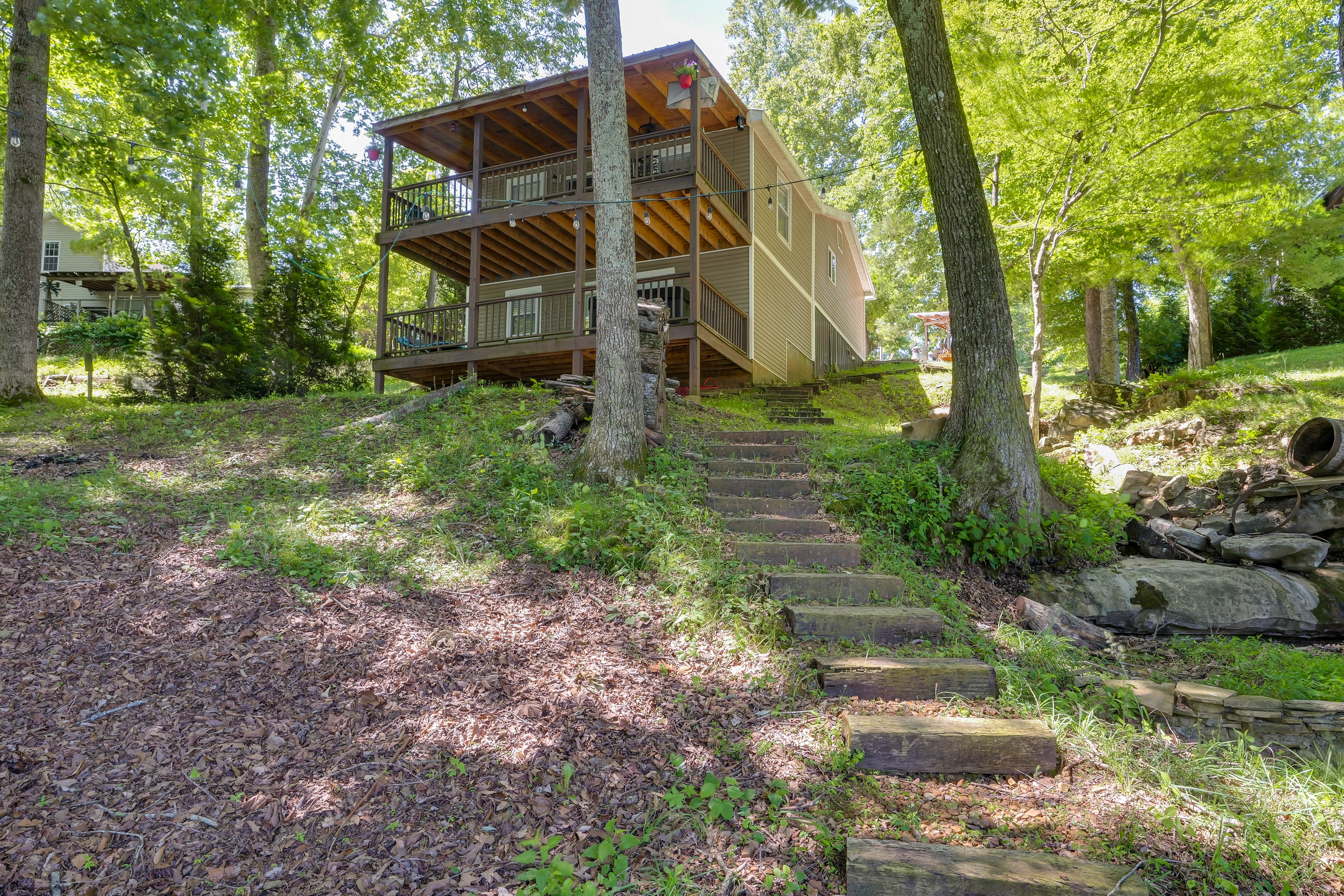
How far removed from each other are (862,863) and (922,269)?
24039 mm

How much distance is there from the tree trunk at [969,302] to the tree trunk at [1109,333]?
911 centimetres

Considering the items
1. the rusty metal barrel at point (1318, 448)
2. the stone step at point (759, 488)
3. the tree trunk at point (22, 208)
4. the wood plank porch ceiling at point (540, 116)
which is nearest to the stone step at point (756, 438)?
the stone step at point (759, 488)

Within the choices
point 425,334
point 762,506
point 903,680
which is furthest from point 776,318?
point 903,680

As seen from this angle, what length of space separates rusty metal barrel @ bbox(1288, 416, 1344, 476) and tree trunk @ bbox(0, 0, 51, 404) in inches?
648

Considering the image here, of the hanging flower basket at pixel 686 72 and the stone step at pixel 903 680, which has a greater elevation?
the hanging flower basket at pixel 686 72

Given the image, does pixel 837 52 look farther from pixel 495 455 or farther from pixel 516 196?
pixel 495 455

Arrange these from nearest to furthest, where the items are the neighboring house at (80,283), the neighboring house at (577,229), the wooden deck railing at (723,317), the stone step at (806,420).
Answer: the stone step at (806,420) → the neighboring house at (577,229) → the wooden deck railing at (723,317) → the neighboring house at (80,283)

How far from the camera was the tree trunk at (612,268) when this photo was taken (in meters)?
5.98

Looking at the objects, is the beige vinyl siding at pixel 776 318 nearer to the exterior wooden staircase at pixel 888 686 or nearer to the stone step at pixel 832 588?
the exterior wooden staircase at pixel 888 686

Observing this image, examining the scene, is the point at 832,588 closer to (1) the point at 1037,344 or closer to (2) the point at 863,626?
(2) the point at 863,626

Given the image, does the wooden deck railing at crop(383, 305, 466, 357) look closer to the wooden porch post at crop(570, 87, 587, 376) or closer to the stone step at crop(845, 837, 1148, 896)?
the wooden porch post at crop(570, 87, 587, 376)

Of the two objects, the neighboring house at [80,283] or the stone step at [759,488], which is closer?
the stone step at [759,488]

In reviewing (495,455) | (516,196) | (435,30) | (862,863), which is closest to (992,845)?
(862,863)

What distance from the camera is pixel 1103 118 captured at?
9180 millimetres
